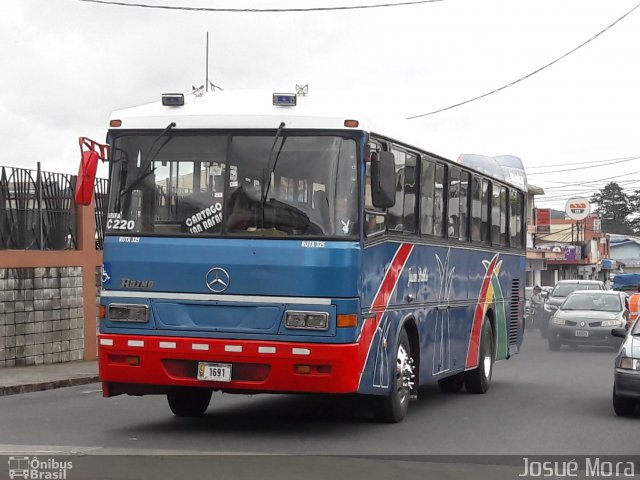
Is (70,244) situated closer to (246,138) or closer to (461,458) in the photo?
(246,138)

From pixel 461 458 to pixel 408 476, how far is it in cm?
118

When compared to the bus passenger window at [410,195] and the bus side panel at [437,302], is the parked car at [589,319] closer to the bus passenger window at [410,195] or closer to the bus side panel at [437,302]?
the bus side panel at [437,302]

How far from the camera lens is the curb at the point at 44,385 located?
54.3ft

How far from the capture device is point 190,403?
518 inches

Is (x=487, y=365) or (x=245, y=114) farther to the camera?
(x=487, y=365)

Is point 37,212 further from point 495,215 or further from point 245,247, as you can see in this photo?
point 245,247

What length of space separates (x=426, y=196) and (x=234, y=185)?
3.18 metres

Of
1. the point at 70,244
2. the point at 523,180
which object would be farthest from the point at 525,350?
the point at 70,244

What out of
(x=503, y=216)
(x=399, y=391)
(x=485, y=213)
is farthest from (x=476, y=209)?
(x=399, y=391)

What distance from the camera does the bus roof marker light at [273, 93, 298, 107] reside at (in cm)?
1127

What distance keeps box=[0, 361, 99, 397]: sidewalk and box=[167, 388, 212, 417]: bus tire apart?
14.1ft

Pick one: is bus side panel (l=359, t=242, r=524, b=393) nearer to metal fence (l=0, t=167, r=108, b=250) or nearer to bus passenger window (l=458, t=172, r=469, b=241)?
bus passenger window (l=458, t=172, r=469, b=241)

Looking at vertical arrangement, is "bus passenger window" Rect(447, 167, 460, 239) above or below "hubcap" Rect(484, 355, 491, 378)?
above

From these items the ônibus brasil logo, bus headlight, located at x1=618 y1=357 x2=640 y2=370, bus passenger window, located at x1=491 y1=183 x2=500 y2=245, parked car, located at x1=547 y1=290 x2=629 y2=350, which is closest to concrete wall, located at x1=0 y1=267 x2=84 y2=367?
bus passenger window, located at x1=491 y1=183 x2=500 y2=245
